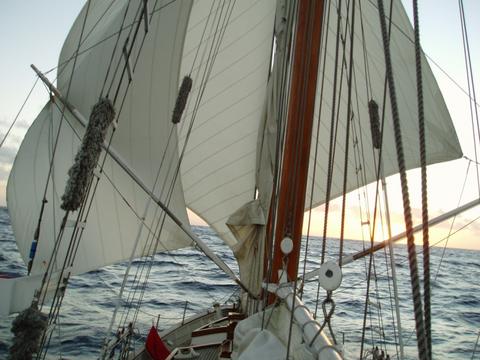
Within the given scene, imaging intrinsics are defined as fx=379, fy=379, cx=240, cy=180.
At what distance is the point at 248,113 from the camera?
8.97m

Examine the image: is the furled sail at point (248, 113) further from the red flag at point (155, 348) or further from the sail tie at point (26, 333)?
the sail tie at point (26, 333)

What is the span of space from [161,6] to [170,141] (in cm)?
226

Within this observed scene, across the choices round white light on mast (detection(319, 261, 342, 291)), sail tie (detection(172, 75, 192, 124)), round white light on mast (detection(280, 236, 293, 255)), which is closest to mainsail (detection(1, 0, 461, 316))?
sail tie (detection(172, 75, 192, 124))

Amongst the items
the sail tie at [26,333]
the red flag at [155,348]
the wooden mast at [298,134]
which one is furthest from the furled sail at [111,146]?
the sail tie at [26,333]

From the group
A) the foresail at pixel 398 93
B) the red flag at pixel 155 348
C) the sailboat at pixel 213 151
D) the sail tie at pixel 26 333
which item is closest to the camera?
the sail tie at pixel 26 333

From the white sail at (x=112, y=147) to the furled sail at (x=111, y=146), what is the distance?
0.6 inches

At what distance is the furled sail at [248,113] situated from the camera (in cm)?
812

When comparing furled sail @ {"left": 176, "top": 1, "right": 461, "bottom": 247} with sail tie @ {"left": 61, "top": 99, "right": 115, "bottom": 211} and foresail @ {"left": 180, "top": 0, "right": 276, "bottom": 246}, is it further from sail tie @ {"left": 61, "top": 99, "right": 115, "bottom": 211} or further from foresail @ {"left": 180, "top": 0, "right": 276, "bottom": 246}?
sail tie @ {"left": 61, "top": 99, "right": 115, "bottom": 211}

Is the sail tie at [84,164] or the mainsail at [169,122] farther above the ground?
the mainsail at [169,122]

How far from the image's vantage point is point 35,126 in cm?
639

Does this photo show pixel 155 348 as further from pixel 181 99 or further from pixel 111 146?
pixel 181 99

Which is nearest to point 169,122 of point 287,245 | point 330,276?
point 287,245

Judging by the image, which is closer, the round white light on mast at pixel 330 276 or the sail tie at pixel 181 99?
the round white light on mast at pixel 330 276

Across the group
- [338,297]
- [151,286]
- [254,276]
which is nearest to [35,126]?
[254,276]
